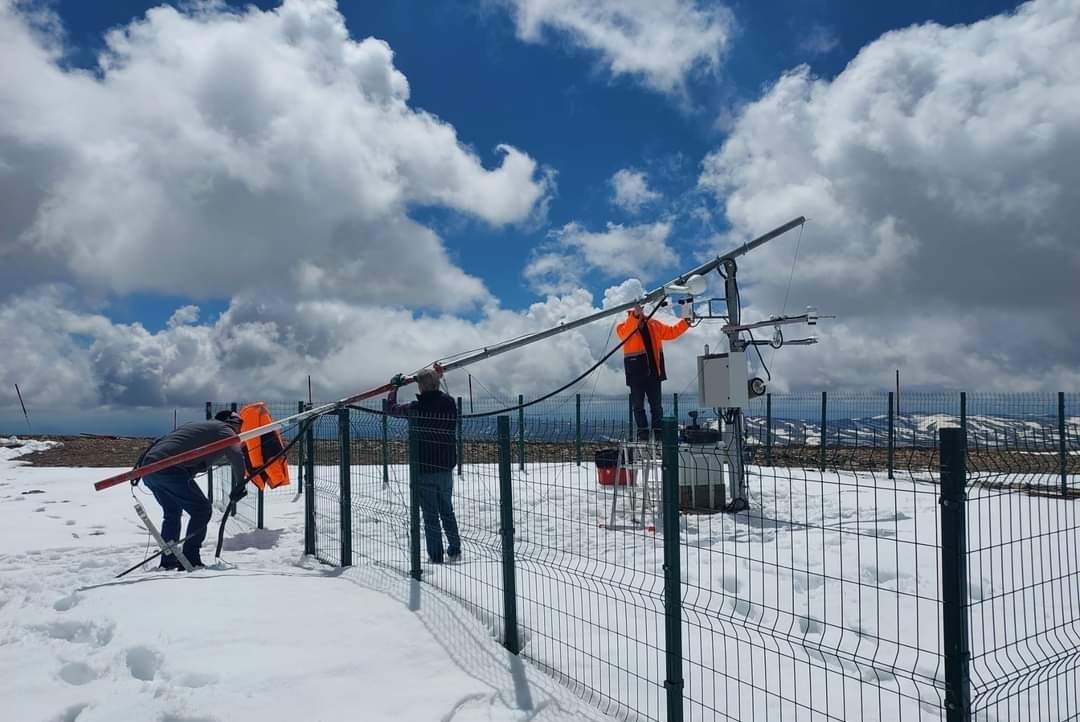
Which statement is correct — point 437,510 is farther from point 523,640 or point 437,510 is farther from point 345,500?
point 523,640

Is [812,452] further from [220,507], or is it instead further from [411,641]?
[411,641]

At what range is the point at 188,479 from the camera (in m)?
7.66

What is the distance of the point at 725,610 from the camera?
20.3ft

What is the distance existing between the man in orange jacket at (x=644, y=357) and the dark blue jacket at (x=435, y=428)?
3525 millimetres

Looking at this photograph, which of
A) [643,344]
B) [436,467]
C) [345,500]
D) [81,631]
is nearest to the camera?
[81,631]

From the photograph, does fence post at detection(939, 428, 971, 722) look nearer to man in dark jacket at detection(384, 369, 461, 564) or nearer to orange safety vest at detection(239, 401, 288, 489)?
man in dark jacket at detection(384, 369, 461, 564)

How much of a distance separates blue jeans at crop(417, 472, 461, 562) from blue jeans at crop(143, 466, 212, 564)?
7.39 ft

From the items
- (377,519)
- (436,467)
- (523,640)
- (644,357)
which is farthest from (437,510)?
(644,357)

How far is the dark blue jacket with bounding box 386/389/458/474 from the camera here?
684cm

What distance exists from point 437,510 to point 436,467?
511mm

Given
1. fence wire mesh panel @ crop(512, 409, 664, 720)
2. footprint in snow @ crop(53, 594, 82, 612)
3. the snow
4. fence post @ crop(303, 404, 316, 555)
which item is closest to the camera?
the snow

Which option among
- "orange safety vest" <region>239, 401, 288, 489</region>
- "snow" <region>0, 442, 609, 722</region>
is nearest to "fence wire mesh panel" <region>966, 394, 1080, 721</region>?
"snow" <region>0, 442, 609, 722</region>

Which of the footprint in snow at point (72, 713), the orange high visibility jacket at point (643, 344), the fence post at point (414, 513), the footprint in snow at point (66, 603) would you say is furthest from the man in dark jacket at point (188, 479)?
the orange high visibility jacket at point (643, 344)

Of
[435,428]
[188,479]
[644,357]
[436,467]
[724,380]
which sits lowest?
[188,479]
